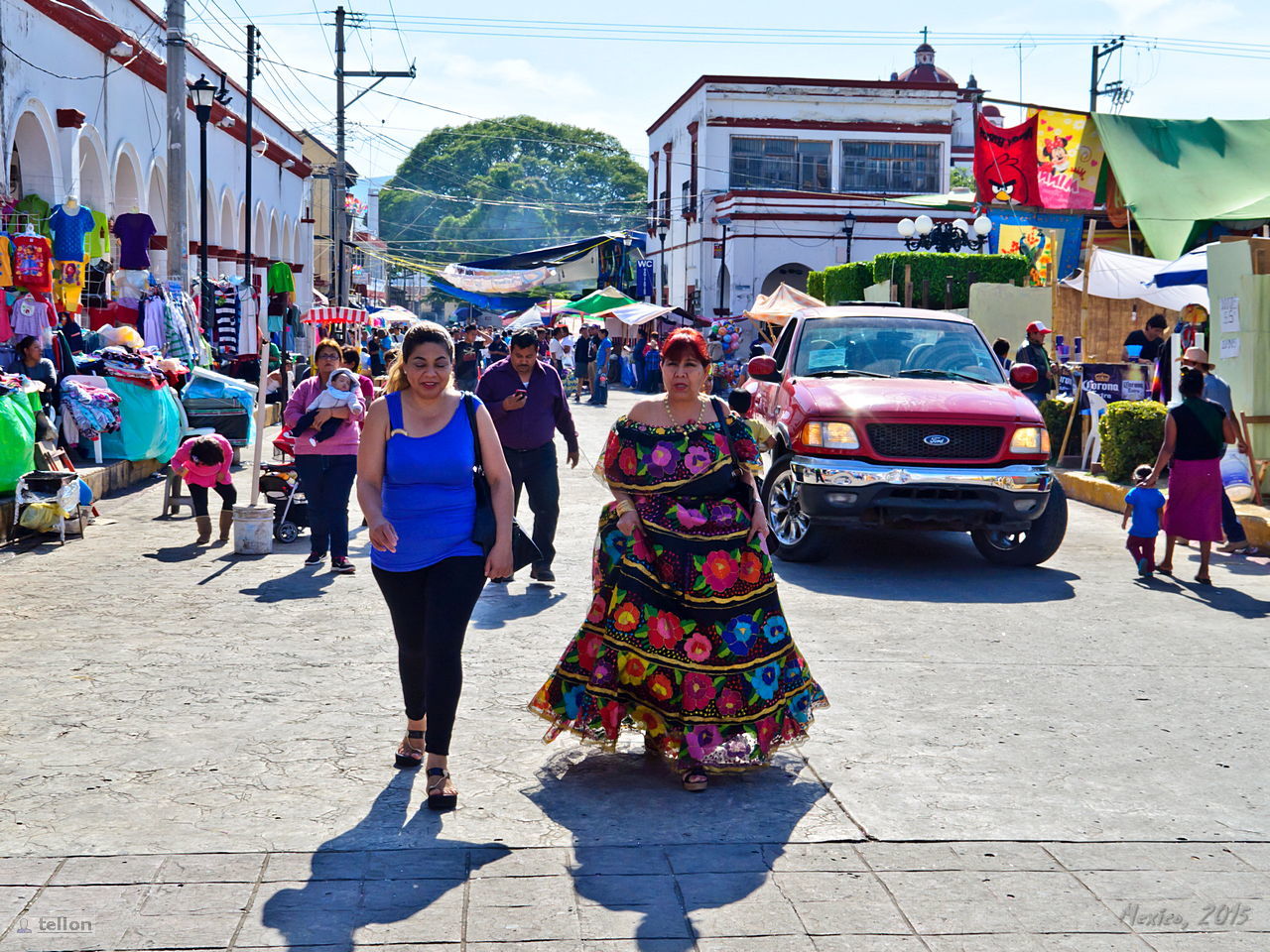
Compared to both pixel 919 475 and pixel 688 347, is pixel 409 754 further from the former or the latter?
pixel 919 475

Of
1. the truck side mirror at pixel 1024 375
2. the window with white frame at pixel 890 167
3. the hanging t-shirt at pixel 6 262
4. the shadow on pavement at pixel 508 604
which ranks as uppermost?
the window with white frame at pixel 890 167

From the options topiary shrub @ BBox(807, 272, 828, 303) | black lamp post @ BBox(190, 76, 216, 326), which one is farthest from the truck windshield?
topiary shrub @ BBox(807, 272, 828, 303)

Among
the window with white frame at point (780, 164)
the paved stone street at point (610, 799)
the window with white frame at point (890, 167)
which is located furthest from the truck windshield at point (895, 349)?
→ the window with white frame at point (890, 167)

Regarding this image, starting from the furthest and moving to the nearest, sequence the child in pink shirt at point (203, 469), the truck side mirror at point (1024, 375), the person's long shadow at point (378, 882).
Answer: the child in pink shirt at point (203, 469) < the truck side mirror at point (1024, 375) < the person's long shadow at point (378, 882)

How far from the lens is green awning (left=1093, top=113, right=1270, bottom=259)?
72.3ft

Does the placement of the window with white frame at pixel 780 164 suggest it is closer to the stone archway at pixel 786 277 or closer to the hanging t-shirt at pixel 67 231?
the stone archway at pixel 786 277

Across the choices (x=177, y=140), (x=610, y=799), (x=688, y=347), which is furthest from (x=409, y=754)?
(x=177, y=140)

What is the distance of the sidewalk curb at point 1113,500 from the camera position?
11.5 meters

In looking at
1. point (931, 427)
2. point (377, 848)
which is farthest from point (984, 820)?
point (931, 427)

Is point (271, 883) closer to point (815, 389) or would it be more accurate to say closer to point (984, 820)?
point (984, 820)

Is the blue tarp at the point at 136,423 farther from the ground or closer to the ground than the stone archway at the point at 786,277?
closer to the ground

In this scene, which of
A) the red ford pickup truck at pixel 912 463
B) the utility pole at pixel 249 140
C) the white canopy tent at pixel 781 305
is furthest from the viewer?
the white canopy tent at pixel 781 305

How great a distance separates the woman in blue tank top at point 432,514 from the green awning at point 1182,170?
18754 mm

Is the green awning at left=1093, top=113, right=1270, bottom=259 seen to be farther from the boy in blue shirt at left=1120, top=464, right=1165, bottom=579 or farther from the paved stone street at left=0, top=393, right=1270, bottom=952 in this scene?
the paved stone street at left=0, top=393, right=1270, bottom=952
